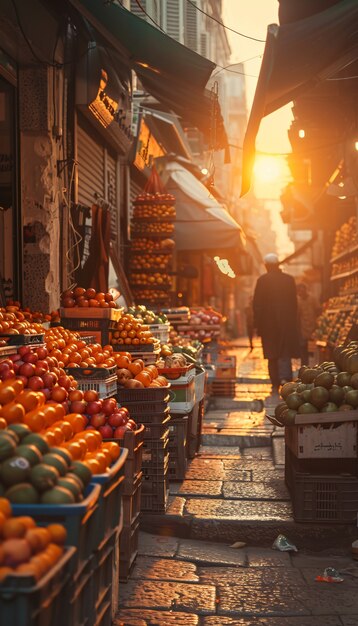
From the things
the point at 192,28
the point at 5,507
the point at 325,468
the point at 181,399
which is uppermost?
the point at 192,28

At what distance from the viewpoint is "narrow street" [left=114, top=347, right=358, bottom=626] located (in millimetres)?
4512

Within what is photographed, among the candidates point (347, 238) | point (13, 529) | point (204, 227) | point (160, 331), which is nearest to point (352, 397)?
point (13, 529)

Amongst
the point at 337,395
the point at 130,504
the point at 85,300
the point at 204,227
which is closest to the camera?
the point at 130,504

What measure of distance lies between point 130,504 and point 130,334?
3.61m

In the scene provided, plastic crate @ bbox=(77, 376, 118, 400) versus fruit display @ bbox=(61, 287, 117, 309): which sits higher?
fruit display @ bbox=(61, 287, 117, 309)

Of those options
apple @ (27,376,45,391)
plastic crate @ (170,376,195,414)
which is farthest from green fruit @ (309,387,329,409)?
apple @ (27,376,45,391)

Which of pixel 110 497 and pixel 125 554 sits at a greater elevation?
pixel 110 497

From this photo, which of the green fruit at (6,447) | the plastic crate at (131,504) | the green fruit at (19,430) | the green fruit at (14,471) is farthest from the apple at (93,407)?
the green fruit at (14,471)

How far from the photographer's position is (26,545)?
8.49ft

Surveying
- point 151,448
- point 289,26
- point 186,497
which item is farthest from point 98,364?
point 289,26

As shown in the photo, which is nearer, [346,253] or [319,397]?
[319,397]

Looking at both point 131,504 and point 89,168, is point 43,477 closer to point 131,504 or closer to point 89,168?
point 131,504

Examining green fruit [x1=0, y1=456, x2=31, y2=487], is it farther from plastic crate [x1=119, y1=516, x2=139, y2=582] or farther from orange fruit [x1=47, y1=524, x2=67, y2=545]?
plastic crate [x1=119, y1=516, x2=139, y2=582]

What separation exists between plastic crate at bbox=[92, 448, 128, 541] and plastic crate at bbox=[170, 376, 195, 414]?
3.36 metres
